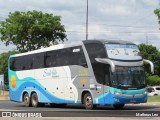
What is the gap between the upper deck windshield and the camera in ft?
80.8

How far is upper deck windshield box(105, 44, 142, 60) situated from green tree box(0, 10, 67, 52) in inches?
1094

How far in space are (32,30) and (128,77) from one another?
29.3m

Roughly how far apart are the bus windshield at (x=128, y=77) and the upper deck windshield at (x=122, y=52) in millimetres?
662

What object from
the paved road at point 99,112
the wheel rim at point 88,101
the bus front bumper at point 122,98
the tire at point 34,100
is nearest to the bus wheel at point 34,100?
the tire at point 34,100

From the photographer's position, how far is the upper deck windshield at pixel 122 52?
80.8ft

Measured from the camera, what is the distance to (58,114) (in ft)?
55.1

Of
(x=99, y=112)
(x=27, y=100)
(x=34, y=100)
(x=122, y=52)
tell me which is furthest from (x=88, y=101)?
(x=27, y=100)

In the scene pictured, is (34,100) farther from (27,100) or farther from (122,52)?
(122,52)

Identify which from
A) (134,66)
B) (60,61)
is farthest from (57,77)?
(134,66)

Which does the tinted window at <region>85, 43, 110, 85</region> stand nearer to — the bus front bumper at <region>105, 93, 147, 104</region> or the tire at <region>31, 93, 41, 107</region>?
the bus front bumper at <region>105, 93, 147, 104</region>

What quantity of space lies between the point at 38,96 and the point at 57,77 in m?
3.09

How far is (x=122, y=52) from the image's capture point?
25.0 m

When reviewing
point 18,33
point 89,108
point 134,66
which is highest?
point 18,33

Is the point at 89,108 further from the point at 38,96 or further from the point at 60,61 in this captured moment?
the point at 38,96
